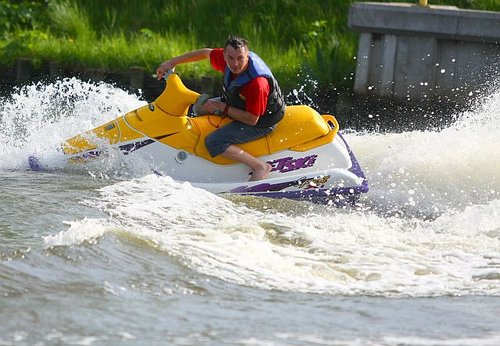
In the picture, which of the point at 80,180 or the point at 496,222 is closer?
the point at 496,222

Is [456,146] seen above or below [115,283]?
below

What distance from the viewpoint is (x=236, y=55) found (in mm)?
8656

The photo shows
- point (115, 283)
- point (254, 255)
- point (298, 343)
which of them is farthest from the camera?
point (254, 255)

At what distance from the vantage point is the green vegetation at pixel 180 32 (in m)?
13.8

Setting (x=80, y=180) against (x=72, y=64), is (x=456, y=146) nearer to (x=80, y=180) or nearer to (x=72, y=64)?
(x=80, y=180)

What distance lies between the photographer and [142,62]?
14.2 metres

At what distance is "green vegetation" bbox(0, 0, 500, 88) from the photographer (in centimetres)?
1381

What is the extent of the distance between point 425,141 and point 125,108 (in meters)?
2.81

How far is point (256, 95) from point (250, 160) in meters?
0.53

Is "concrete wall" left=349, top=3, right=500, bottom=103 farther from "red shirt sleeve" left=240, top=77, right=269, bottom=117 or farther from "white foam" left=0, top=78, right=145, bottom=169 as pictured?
"red shirt sleeve" left=240, top=77, right=269, bottom=117

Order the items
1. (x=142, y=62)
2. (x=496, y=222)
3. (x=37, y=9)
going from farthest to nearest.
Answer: (x=37, y=9) < (x=142, y=62) < (x=496, y=222)

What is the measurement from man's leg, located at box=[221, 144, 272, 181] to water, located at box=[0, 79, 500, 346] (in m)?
0.26

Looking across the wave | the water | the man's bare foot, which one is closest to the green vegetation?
the water

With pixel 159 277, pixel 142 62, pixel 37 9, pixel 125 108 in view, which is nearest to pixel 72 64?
pixel 142 62
